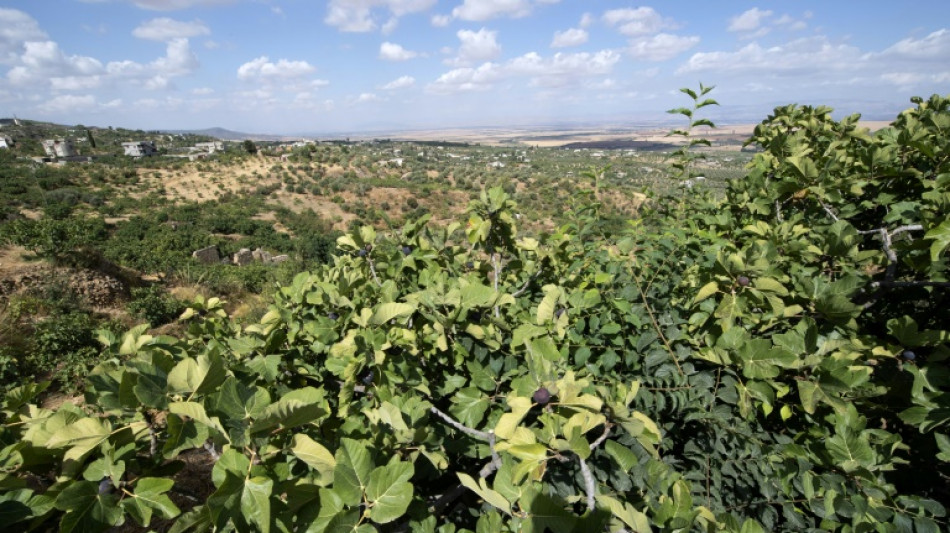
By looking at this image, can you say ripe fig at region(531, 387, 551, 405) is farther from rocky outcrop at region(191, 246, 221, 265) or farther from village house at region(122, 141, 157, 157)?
village house at region(122, 141, 157, 157)

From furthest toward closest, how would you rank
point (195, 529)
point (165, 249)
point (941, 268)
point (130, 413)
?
point (165, 249)
point (941, 268)
point (130, 413)
point (195, 529)

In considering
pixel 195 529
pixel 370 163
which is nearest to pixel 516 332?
pixel 195 529

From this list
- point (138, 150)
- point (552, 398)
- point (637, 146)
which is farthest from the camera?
point (637, 146)

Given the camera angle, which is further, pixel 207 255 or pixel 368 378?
pixel 207 255

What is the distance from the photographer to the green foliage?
3.65 feet

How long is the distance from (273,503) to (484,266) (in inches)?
76.0

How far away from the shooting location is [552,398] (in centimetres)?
150

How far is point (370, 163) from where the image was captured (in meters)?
59.8

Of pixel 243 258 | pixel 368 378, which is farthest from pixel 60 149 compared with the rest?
pixel 368 378

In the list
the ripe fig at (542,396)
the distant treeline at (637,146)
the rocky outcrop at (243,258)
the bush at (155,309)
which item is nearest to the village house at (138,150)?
the rocky outcrop at (243,258)

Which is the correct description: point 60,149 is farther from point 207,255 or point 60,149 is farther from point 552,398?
point 552,398

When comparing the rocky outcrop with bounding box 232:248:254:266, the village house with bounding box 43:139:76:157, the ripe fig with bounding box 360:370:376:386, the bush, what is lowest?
the rocky outcrop with bounding box 232:248:254:266

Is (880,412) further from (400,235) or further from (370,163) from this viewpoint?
(370,163)

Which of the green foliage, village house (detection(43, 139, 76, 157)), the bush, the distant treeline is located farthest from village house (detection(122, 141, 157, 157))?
the distant treeline
